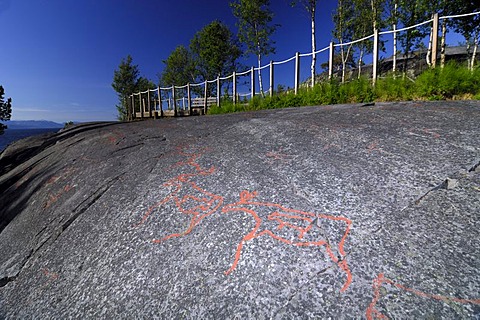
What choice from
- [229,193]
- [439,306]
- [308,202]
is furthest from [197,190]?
[439,306]

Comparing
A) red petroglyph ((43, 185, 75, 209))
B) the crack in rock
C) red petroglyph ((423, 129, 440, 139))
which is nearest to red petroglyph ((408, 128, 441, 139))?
red petroglyph ((423, 129, 440, 139))

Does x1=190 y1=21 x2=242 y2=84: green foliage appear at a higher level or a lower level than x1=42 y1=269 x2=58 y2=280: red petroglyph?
higher

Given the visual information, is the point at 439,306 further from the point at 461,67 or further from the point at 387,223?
the point at 461,67

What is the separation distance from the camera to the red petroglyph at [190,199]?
197 centimetres

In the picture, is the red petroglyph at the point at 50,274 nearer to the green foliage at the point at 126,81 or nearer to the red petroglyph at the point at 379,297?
the red petroglyph at the point at 379,297

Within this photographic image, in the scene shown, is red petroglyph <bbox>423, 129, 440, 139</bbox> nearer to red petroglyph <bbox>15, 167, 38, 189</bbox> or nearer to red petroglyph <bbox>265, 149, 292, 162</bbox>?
red petroglyph <bbox>265, 149, 292, 162</bbox>

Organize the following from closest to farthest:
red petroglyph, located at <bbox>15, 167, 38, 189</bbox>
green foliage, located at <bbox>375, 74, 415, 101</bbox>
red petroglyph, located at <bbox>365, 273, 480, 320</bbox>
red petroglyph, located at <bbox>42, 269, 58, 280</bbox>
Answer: red petroglyph, located at <bbox>365, 273, 480, 320</bbox>, red petroglyph, located at <bbox>42, 269, 58, 280</bbox>, red petroglyph, located at <bbox>15, 167, 38, 189</bbox>, green foliage, located at <bbox>375, 74, 415, 101</bbox>

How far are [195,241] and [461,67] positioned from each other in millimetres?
6356

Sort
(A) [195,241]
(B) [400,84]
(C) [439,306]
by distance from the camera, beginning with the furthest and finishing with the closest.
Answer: (B) [400,84]
(A) [195,241]
(C) [439,306]

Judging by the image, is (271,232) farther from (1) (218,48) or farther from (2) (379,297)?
(1) (218,48)

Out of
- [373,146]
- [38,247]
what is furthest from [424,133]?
[38,247]

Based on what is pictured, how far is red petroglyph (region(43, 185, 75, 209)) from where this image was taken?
3.02 metres

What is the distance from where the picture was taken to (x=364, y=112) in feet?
12.6

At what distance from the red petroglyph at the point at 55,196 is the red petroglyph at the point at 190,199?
1.57 meters
